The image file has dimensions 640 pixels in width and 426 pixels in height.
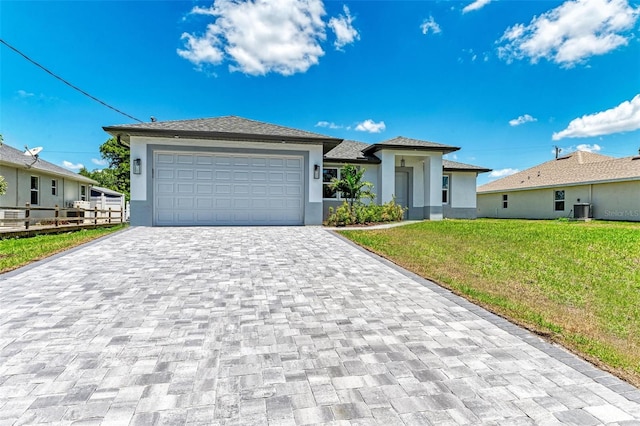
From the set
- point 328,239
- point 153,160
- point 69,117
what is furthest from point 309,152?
point 69,117

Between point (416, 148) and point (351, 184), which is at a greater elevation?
point (416, 148)

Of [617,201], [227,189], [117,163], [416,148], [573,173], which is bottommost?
[617,201]

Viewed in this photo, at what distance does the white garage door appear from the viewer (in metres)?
11.8

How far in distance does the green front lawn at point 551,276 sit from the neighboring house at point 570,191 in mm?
10808

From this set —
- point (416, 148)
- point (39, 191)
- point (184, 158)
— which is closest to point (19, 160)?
point (39, 191)

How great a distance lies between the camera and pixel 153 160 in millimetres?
11609

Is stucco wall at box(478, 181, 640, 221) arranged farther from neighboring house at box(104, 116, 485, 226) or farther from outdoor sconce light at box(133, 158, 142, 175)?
outdoor sconce light at box(133, 158, 142, 175)

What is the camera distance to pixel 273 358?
2738 mm

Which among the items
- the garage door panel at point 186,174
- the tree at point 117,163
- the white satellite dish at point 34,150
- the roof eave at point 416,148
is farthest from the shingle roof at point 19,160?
the tree at point 117,163

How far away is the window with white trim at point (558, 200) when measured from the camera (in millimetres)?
19842

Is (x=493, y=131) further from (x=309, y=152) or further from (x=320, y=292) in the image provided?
(x=320, y=292)

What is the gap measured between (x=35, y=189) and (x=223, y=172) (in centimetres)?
1165

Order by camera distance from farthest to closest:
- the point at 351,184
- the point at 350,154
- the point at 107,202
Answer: the point at 107,202
the point at 350,154
the point at 351,184

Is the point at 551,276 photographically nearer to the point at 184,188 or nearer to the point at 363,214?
the point at 363,214
